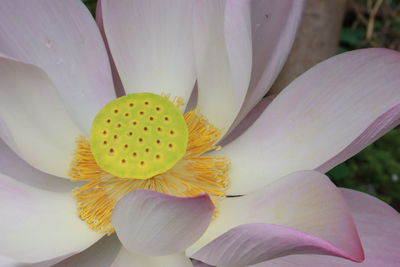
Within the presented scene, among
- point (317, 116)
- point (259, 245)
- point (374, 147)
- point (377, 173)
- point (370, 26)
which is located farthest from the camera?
point (370, 26)

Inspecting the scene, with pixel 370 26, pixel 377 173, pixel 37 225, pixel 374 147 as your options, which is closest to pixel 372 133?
pixel 37 225

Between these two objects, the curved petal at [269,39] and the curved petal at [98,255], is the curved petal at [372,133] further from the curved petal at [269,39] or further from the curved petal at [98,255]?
the curved petal at [98,255]

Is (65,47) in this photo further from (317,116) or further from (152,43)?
(317,116)

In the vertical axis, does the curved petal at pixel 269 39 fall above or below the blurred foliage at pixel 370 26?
above

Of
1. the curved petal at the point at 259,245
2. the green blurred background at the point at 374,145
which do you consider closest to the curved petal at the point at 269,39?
the curved petal at the point at 259,245

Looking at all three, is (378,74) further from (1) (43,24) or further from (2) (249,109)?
(1) (43,24)

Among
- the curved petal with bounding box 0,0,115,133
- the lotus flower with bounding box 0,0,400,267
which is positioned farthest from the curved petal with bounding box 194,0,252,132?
the curved petal with bounding box 0,0,115,133

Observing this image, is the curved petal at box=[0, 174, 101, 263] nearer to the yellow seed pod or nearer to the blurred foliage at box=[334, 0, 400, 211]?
the yellow seed pod
